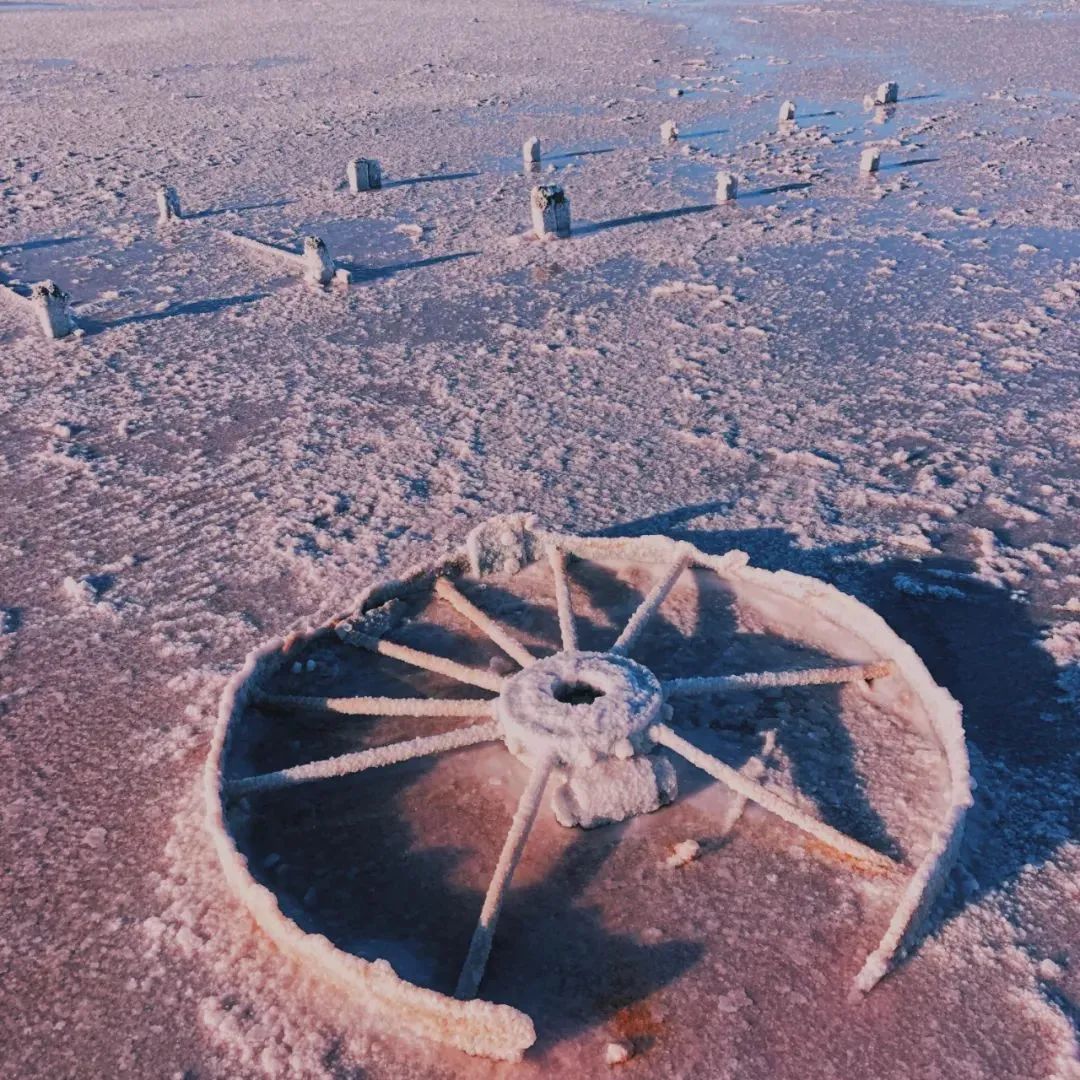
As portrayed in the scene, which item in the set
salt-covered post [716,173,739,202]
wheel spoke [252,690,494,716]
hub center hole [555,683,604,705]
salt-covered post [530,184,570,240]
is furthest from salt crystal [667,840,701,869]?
salt-covered post [716,173,739,202]

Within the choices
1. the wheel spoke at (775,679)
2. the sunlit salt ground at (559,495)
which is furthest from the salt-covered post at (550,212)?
the wheel spoke at (775,679)

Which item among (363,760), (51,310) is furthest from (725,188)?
(363,760)

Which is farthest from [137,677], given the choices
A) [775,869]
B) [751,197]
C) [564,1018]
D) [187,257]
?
[751,197]

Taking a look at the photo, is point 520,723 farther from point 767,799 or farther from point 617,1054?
point 617,1054

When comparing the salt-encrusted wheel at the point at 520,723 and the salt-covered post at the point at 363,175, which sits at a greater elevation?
the salt-encrusted wheel at the point at 520,723

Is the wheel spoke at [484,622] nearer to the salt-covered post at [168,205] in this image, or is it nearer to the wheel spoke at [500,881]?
the wheel spoke at [500,881]
